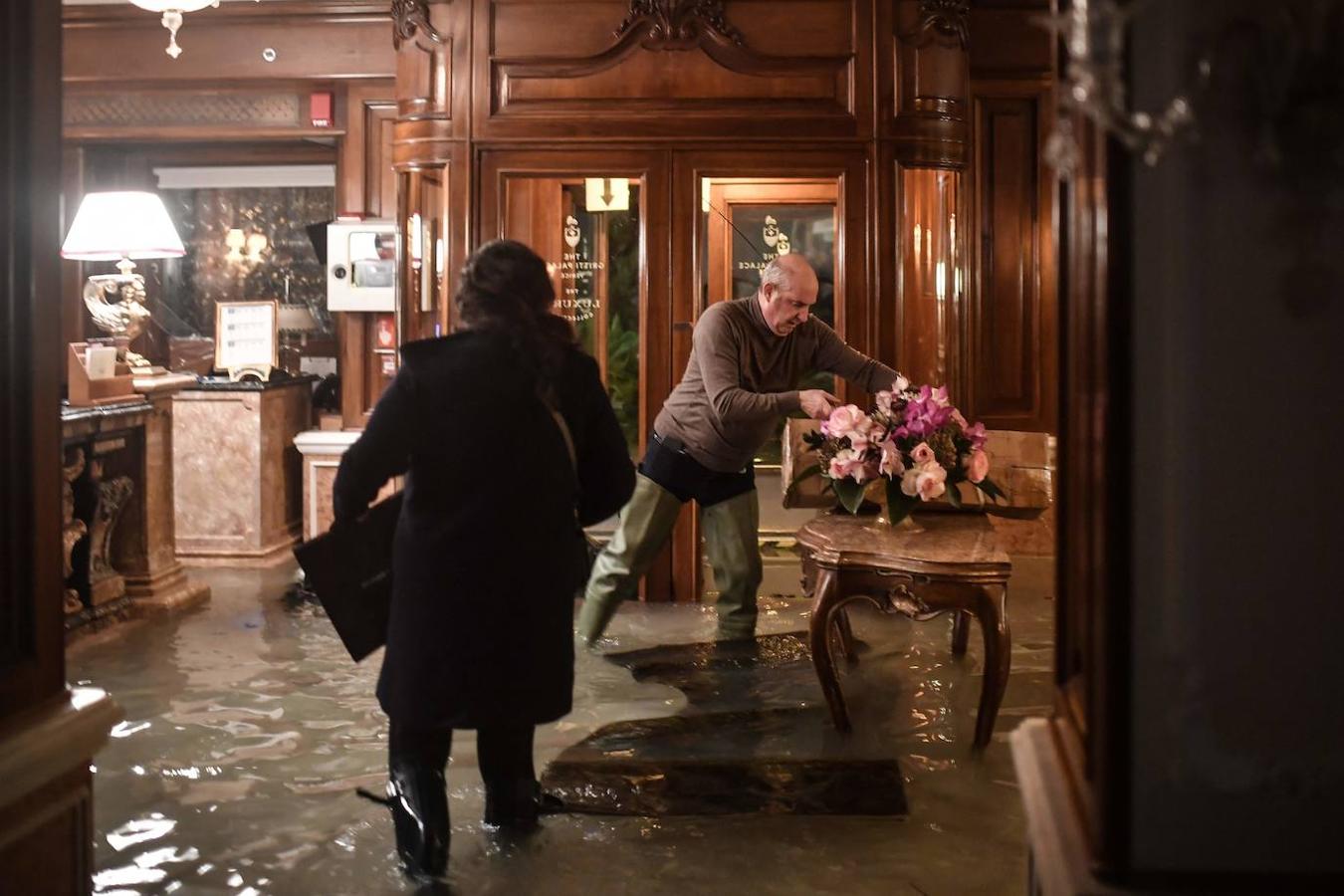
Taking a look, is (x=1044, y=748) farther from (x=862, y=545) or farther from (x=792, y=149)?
(x=792, y=149)

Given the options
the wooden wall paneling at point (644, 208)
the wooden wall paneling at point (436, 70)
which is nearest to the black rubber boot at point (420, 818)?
the wooden wall paneling at point (644, 208)

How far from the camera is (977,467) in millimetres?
4789

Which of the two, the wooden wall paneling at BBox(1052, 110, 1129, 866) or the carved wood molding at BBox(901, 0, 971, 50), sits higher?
the carved wood molding at BBox(901, 0, 971, 50)

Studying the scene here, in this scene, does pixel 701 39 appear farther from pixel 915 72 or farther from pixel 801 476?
pixel 801 476

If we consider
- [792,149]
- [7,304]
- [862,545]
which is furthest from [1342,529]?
[792,149]

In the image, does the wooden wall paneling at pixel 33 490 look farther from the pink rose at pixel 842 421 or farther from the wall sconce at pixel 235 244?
the wall sconce at pixel 235 244

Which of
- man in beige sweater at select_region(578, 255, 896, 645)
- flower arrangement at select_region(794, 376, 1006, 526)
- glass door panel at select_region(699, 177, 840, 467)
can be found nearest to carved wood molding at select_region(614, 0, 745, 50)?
glass door panel at select_region(699, 177, 840, 467)

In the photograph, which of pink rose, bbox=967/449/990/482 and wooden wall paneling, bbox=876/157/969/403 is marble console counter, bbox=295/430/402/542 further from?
pink rose, bbox=967/449/990/482

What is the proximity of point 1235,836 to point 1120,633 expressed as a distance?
0.25 metres

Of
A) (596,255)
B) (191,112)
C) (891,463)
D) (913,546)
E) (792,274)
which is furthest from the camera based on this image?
(191,112)

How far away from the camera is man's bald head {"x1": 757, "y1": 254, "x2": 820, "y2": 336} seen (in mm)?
5438

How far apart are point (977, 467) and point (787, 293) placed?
1.08 meters

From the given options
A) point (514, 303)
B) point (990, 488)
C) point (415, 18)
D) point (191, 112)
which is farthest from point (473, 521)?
point (191, 112)

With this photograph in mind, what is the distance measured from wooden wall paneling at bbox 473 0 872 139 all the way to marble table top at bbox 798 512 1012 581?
2.41 meters
